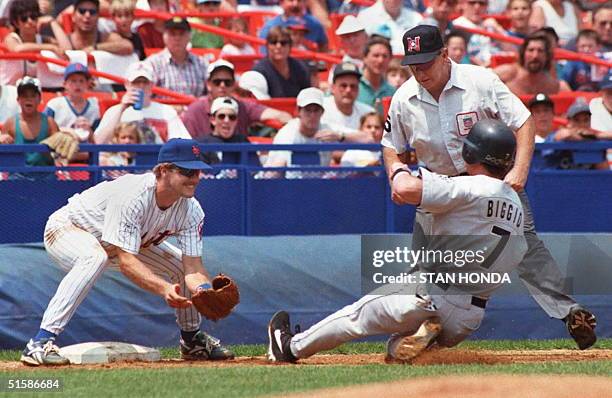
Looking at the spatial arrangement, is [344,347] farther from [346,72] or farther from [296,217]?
[346,72]

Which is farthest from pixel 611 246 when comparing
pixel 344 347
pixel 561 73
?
pixel 561 73

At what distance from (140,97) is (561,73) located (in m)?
5.97

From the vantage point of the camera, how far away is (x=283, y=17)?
15.3m

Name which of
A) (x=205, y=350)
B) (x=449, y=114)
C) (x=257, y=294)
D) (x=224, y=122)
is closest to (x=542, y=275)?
(x=449, y=114)

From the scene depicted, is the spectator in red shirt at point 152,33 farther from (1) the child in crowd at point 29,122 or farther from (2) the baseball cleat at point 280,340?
(2) the baseball cleat at point 280,340

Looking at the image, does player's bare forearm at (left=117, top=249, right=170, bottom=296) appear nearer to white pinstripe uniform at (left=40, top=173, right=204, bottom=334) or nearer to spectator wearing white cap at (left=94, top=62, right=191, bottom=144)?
white pinstripe uniform at (left=40, top=173, right=204, bottom=334)

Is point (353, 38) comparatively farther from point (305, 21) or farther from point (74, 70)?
point (74, 70)

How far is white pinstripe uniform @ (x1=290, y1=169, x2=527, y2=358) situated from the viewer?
6996 millimetres

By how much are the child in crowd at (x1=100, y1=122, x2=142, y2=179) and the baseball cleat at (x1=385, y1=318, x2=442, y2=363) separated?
13.1ft

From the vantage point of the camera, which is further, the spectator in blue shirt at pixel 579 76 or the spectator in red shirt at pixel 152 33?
the spectator in blue shirt at pixel 579 76

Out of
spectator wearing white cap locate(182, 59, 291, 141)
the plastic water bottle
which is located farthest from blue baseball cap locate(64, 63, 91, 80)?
spectator wearing white cap locate(182, 59, 291, 141)

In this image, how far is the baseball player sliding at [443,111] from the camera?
7613 mm

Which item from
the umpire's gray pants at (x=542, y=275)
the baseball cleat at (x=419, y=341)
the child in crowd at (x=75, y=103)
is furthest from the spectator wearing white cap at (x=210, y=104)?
the baseball cleat at (x=419, y=341)

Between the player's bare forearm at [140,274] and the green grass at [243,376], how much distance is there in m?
0.49
